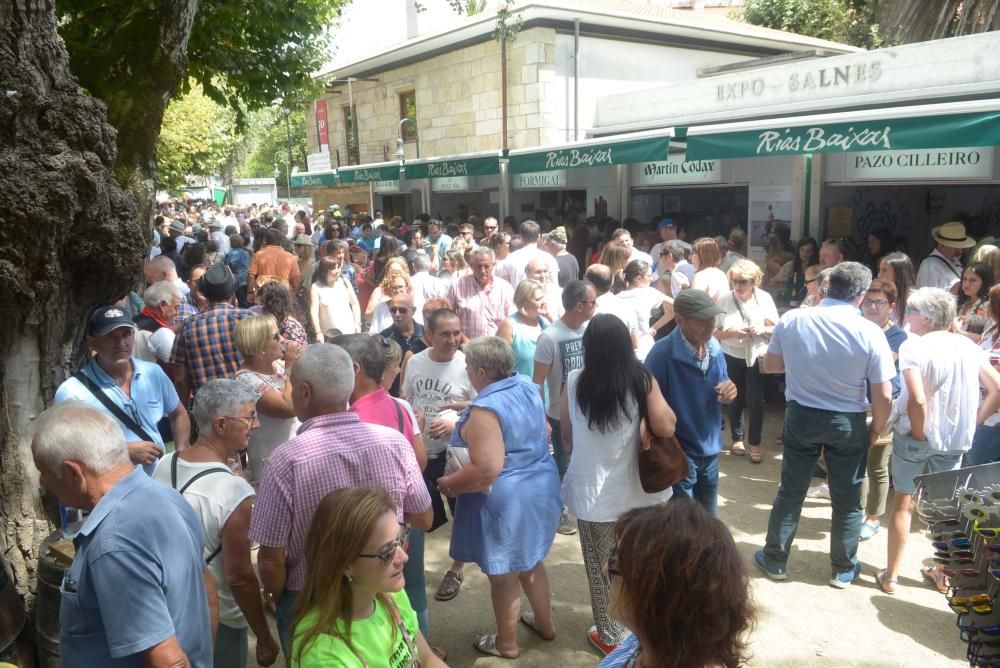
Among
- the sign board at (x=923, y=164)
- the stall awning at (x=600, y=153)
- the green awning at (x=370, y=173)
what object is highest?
the green awning at (x=370, y=173)

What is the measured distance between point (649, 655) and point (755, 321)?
15.7ft

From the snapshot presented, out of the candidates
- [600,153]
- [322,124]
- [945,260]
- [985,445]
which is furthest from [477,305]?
[322,124]

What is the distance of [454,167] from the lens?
14.1m

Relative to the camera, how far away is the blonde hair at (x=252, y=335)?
156 inches

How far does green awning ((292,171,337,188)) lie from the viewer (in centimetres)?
1959

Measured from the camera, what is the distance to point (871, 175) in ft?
28.2

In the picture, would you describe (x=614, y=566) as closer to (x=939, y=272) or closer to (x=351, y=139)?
(x=939, y=272)

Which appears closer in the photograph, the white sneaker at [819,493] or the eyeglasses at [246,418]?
the eyeglasses at [246,418]

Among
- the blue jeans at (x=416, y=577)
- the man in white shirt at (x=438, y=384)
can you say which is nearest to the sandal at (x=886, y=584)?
the man in white shirt at (x=438, y=384)

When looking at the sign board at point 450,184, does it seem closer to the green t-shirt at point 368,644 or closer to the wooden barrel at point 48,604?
the wooden barrel at point 48,604

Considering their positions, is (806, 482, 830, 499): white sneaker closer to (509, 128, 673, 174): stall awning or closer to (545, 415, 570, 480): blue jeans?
(545, 415, 570, 480): blue jeans

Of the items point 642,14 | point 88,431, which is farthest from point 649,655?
point 642,14

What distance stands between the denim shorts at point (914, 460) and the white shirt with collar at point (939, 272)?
283 cm

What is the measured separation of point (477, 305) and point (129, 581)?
4288 millimetres
